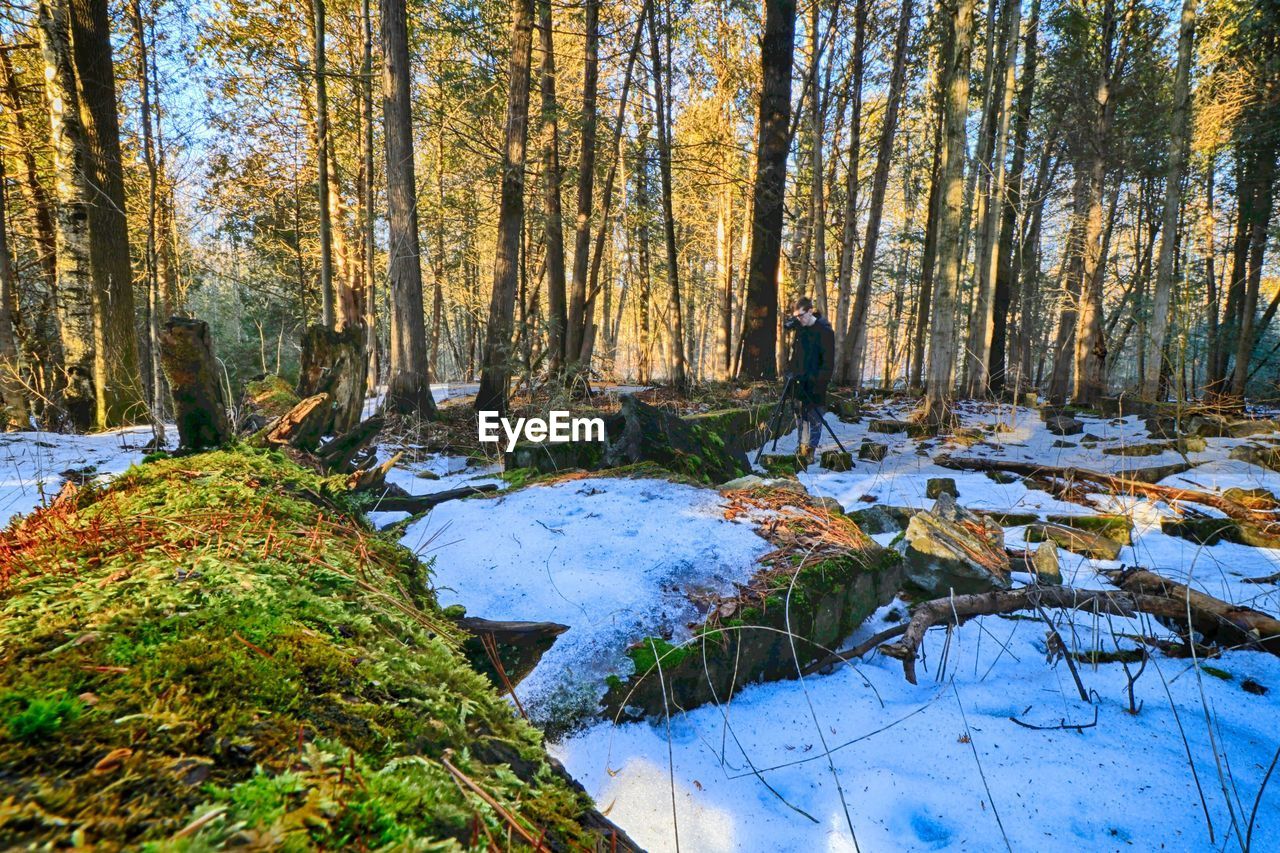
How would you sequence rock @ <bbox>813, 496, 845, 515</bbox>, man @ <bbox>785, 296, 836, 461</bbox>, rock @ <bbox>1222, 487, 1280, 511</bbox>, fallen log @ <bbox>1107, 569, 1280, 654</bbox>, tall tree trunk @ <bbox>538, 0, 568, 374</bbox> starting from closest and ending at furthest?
Result: fallen log @ <bbox>1107, 569, 1280, 654</bbox> → rock @ <bbox>813, 496, 845, 515</bbox> → rock @ <bbox>1222, 487, 1280, 511</bbox> → man @ <bbox>785, 296, 836, 461</bbox> → tall tree trunk @ <bbox>538, 0, 568, 374</bbox>

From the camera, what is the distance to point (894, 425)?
879 centimetres

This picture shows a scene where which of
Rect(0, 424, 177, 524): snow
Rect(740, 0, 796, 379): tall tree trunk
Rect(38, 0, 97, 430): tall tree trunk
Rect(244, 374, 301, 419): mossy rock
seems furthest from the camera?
Rect(740, 0, 796, 379): tall tree trunk

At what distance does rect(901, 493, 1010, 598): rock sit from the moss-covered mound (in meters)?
2.51

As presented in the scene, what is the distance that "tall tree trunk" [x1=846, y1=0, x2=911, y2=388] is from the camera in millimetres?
12070

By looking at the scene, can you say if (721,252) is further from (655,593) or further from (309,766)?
(309,766)

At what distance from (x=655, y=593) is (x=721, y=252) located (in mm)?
20316

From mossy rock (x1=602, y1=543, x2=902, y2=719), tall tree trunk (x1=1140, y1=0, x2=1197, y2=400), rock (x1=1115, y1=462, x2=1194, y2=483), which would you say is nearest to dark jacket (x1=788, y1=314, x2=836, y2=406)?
rock (x1=1115, y1=462, x2=1194, y2=483)

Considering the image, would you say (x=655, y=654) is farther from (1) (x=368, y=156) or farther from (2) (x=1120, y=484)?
(1) (x=368, y=156)

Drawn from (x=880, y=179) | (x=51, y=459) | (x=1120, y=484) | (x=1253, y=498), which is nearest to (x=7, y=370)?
(x=51, y=459)

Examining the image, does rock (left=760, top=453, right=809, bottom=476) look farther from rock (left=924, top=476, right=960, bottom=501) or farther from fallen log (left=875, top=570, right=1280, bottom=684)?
fallen log (left=875, top=570, right=1280, bottom=684)

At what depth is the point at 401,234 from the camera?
24.6 feet

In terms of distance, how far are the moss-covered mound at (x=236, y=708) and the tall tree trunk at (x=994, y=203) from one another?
1133 cm

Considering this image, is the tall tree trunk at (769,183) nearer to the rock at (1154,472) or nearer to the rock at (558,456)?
the rock at (1154,472)

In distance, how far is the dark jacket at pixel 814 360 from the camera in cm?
695
